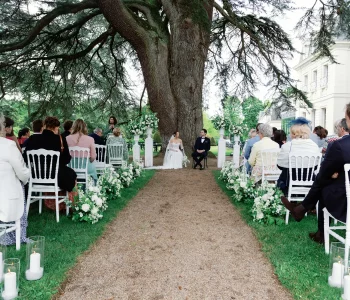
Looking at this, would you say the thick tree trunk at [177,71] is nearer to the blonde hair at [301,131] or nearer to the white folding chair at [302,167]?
the blonde hair at [301,131]

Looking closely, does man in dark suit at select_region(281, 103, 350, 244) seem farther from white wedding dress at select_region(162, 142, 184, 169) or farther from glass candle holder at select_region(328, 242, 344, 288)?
white wedding dress at select_region(162, 142, 184, 169)

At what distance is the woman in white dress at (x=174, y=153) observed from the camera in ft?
35.9

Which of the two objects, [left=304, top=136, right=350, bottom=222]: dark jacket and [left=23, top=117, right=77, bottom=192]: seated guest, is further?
[left=23, top=117, right=77, bottom=192]: seated guest

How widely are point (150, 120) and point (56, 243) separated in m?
7.51

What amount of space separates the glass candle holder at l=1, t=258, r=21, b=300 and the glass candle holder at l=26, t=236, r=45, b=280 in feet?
0.90

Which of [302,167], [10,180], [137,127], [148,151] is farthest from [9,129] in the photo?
[148,151]

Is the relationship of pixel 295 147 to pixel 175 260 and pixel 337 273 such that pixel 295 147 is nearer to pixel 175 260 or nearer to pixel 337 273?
pixel 337 273

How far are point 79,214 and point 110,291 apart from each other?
203 cm

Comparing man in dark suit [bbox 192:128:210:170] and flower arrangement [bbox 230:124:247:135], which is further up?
flower arrangement [bbox 230:124:247:135]

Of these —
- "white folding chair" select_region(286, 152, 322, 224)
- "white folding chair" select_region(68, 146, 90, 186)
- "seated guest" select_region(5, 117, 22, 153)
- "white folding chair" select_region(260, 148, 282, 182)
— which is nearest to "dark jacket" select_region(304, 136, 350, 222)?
"white folding chair" select_region(286, 152, 322, 224)

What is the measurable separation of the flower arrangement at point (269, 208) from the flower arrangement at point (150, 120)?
21.9ft

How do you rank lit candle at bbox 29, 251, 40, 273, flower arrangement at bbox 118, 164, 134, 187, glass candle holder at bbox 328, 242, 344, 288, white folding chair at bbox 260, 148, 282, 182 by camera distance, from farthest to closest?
1. flower arrangement at bbox 118, 164, 134, 187
2. white folding chair at bbox 260, 148, 282, 182
3. lit candle at bbox 29, 251, 40, 273
4. glass candle holder at bbox 328, 242, 344, 288

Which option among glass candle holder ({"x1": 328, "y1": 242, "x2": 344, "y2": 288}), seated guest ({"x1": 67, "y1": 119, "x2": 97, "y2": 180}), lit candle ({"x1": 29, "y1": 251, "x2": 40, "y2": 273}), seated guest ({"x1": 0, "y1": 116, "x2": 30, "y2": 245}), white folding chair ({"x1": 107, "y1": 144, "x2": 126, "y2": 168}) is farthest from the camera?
white folding chair ({"x1": 107, "y1": 144, "x2": 126, "y2": 168})

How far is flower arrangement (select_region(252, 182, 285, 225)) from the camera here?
15.1ft
